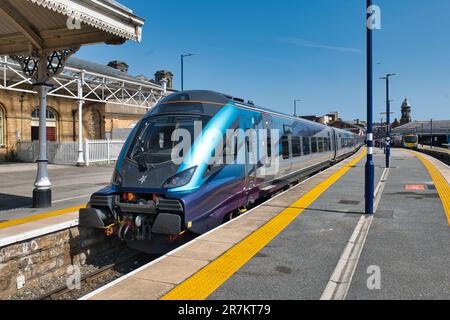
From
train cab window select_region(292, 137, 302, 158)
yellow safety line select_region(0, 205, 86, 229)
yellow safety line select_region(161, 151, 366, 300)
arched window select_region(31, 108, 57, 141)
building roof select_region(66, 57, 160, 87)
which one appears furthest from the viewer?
building roof select_region(66, 57, 160, 87)

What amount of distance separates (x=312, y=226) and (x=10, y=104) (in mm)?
25396

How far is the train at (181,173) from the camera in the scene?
254 inches

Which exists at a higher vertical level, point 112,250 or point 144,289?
point 144,289

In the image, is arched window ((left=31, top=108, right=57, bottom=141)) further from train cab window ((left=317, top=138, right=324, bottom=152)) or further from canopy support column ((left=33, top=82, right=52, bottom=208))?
train cab window ((left=317, top=138, right=324, bottom=152))

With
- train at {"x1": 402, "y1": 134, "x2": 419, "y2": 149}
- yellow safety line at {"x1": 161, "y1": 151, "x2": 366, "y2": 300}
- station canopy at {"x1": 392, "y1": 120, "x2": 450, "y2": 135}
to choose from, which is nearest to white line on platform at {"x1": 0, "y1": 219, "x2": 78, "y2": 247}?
yellow safety line at {"x1": 161, "y1": 151, "x2": 366, "y2": 300}

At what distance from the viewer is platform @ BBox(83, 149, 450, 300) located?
436 cm

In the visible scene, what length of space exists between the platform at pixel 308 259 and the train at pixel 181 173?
0.53 m

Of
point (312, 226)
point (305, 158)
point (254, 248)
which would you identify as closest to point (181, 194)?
point (254, 248)

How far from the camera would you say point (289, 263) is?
5297mm

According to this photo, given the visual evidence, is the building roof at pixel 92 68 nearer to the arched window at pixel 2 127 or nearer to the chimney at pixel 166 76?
the arched window at pixel 2 127

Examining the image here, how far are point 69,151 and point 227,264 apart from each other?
74.5ft

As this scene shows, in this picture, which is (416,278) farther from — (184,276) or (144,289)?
(144,289)

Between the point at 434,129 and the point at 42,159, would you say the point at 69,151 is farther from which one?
the point at 434,129

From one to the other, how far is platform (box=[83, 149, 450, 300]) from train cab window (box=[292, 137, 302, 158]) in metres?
4.27
